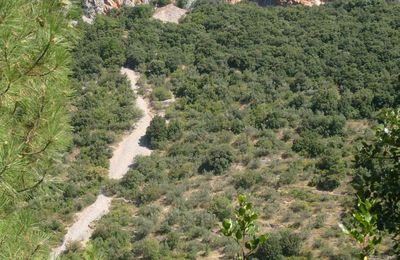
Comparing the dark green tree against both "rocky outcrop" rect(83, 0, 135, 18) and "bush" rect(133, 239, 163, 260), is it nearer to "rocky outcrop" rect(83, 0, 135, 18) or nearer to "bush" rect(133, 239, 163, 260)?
"bush" rect(133, 239, 163, 260)

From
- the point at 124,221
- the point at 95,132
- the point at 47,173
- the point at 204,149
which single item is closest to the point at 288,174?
the point at 204,149

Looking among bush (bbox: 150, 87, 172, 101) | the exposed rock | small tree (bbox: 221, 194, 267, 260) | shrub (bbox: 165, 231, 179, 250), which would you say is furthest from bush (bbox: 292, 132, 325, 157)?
small tree (bbox: 221, 194, 267, 260)

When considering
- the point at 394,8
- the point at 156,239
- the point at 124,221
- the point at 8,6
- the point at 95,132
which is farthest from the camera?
the point at 394,8

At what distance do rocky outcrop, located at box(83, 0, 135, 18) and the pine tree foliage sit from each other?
3692 cm

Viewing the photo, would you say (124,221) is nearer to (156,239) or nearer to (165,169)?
(156,239)

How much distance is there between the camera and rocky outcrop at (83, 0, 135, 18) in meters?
39.6

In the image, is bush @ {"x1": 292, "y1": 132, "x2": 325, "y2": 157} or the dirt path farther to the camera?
the dirt path

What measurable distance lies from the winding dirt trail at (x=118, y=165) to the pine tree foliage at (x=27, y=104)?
1232 centimetres

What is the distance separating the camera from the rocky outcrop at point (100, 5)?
130ft

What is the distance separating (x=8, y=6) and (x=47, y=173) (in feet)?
4.69

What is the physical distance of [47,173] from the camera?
4145 mm

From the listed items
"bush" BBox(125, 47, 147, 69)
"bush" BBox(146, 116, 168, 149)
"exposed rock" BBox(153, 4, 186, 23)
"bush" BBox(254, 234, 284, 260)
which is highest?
"exposed rock" BBox(153, 4, 186, 23)

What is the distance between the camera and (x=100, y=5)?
40.4 metres

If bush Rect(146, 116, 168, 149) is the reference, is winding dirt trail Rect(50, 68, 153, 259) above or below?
below
